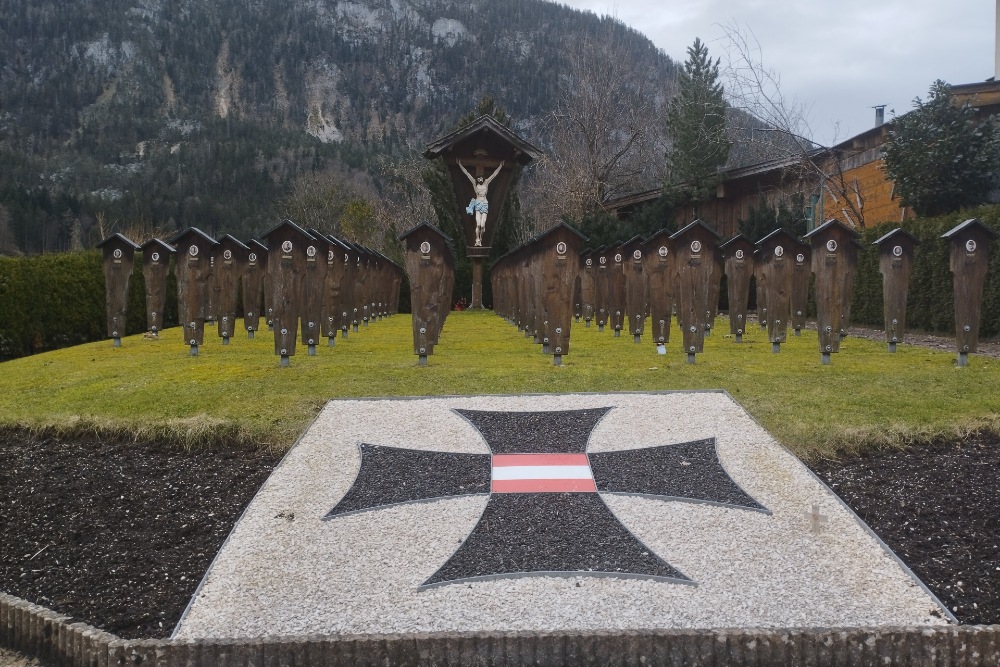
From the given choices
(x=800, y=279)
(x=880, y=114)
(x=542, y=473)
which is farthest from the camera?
(x=880, y=114)

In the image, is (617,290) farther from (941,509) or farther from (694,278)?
(941,509)

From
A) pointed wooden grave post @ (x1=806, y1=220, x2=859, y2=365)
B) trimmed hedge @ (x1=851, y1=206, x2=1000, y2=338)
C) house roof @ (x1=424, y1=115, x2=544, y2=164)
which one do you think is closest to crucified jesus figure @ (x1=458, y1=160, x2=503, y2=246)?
house roof @ (x1=424, y1=115, x2=544, y2=164)

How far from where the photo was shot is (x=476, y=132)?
23.2 metres

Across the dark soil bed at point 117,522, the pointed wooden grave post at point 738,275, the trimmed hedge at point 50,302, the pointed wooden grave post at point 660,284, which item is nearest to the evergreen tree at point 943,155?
the pointed wooden grave post at point 738,275

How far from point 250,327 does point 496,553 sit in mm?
11466

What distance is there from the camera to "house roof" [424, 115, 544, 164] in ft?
75.1

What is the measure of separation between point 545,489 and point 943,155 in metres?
15.9

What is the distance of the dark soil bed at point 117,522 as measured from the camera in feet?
14.4

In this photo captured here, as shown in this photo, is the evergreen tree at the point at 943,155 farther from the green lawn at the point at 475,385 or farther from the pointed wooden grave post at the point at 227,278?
the pointed wooden grave post at the point at 227,278

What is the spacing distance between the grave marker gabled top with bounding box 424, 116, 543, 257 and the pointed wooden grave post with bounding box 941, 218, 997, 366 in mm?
15731

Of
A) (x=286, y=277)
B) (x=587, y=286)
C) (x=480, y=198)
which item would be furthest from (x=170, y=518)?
(x=480, y=198)

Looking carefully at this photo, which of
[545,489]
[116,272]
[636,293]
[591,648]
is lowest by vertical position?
[591,648]

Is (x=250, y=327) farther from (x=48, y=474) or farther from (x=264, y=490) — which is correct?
(x=264, y=490)

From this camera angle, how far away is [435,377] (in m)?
8.66
